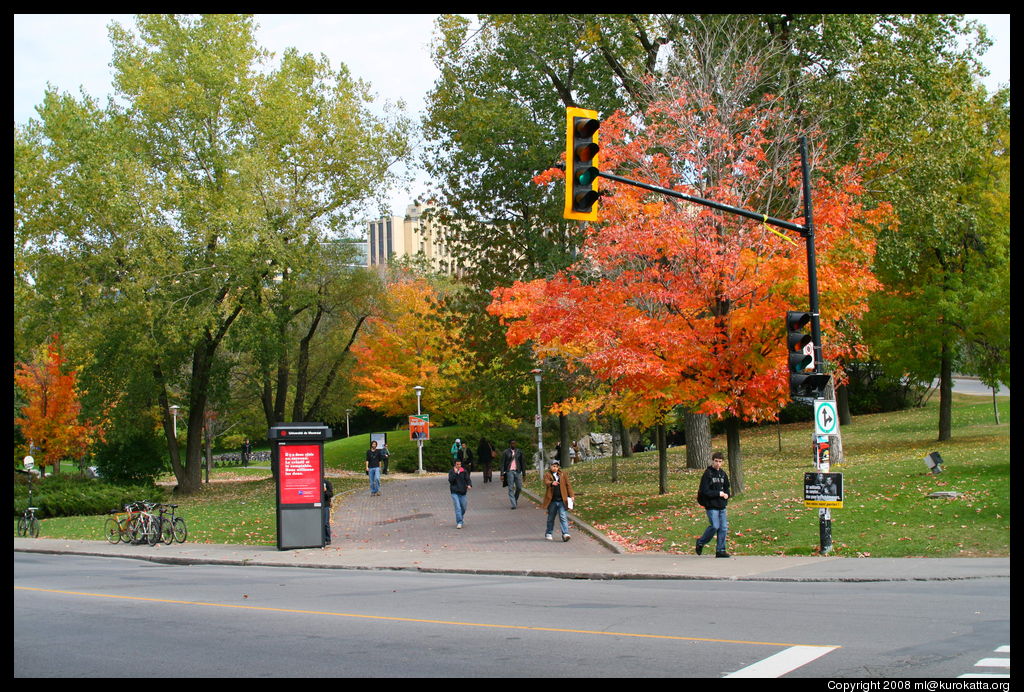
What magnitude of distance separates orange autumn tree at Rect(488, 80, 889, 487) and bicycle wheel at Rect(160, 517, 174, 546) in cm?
992

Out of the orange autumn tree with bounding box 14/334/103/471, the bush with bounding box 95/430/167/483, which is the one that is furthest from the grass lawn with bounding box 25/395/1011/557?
the orange autumn tree with bounding box 14/334/103/471

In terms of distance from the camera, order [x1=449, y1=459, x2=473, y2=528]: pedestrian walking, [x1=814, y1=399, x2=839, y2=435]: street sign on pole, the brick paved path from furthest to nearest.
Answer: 1. [x1=449, y1=459, x2=473, y2=528]: pedestrian walking
2. the brick paved path
3. [x1=814, y1=399, x2=839, y2=435]: street sign on pole

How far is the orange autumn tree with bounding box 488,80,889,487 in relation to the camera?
19.6m

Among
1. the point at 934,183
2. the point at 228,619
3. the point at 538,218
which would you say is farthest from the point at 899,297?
the point at 228,619

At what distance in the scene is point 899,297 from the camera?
3167cm

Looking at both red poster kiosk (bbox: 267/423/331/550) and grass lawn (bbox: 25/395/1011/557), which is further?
red poster kiosk (bbox: 267/423/331/550)

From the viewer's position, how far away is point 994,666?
7.69 metres

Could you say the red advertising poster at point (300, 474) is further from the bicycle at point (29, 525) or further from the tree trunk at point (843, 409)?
the tree trunk at point (843, 409)

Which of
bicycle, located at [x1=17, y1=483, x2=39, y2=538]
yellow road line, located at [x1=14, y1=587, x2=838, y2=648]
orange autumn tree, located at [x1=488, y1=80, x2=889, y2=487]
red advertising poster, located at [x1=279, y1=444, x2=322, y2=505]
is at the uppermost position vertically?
orange autumn tree, located at [x1=488, y1=80, x2=889, y2=487]

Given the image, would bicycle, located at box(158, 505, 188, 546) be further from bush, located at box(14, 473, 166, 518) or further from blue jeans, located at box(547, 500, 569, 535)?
blue jeans, located at box(547, 500, 569, 535)

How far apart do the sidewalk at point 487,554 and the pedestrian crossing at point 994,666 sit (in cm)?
530

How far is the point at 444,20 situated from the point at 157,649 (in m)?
26.9

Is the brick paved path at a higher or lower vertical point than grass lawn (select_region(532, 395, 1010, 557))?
lower
